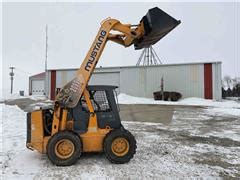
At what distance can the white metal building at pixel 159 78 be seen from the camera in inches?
825

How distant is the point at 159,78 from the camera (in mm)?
22453

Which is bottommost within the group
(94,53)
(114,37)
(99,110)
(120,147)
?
(120,147)

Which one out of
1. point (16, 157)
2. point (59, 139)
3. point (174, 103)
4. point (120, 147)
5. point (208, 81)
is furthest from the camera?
point (208, 81)

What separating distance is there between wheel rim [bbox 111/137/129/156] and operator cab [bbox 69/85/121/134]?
0.33 meters

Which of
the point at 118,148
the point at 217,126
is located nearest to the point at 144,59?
the point at 217,126

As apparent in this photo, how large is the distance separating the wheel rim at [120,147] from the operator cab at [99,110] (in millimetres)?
331

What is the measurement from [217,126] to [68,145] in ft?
24.1

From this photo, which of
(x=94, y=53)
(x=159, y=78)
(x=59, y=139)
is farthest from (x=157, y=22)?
(x=159, y=78)

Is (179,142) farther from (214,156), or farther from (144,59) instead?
(144,59)

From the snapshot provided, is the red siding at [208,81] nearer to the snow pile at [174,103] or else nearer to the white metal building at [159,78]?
the white metal building at [159,78]

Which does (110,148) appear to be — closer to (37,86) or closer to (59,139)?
(59,139)

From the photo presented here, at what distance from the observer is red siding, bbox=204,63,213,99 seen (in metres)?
20.9

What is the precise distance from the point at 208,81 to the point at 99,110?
18187 millimetres

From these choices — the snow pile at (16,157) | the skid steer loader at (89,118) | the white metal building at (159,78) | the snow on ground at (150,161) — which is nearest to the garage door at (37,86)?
the white metal building at (159,78)
